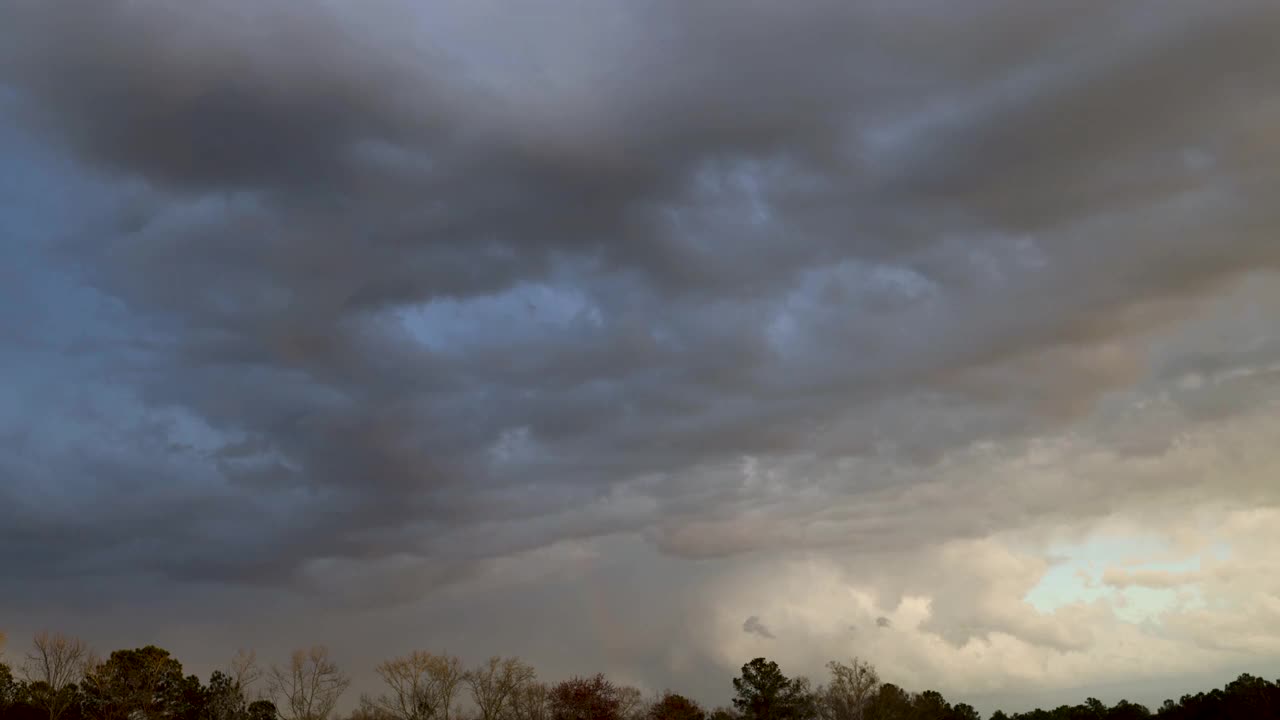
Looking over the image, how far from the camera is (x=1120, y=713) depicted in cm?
14150

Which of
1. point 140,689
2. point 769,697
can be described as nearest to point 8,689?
point 140,689

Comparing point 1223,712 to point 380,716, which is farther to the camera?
point 380,716

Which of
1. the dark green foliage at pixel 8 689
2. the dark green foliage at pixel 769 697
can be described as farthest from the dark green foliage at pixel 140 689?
the dark green foliage at pixel 769 697

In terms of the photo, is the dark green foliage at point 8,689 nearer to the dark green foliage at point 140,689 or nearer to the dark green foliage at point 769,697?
the dark green foliage at point 140,689

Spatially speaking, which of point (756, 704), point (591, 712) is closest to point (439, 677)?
point (591, 712)

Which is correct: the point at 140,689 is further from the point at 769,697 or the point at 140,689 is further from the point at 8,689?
the point at 769,697

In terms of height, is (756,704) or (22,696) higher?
(22,696)

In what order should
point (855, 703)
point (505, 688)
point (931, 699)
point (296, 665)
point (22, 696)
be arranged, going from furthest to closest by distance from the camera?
point (931, 699) < point (855, 703) < point (505, 688) < point (296, 665) < point (22, 696)

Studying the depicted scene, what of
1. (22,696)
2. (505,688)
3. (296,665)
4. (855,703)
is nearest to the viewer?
(22,696)

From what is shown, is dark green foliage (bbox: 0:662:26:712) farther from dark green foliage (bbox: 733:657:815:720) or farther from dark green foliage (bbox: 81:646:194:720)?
dark green foliage (bbox: 733:657:815:720)

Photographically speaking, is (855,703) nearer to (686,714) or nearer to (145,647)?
(686,714)

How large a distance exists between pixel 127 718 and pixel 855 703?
89088 mm

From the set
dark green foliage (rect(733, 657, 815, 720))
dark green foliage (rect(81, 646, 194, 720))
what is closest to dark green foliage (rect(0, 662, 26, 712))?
dark green foliage (rect(81, 646, 194, 720))

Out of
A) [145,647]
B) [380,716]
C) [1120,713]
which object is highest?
[145,647]
